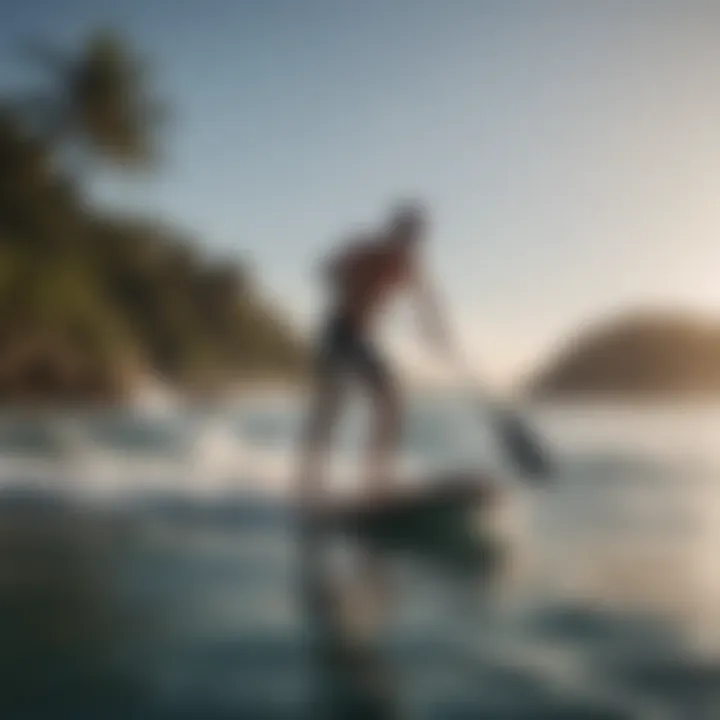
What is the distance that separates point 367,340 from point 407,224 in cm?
17

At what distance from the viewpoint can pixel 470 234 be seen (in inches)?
49.3

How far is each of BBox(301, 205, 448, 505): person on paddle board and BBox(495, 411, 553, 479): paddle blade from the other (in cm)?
13

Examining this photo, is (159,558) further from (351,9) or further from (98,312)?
(351,9)

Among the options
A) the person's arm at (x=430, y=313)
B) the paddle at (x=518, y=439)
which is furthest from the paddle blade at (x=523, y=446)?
the person's arm at (x=430, y=313)

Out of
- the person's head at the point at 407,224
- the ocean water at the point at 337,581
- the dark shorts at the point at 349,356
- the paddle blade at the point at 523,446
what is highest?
the person's head at the point at 407,224

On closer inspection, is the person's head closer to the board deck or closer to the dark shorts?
the dark shorts

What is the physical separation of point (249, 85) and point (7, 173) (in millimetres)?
348

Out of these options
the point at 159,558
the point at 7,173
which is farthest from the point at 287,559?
the point at 7,173

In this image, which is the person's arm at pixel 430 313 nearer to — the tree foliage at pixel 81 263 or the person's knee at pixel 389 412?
the person's knee at pixel 389 412

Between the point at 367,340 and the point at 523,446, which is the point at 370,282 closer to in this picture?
the point at 367,340

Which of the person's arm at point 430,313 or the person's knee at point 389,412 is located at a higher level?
the person's arm at point 430,313

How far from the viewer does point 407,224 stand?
1.24m

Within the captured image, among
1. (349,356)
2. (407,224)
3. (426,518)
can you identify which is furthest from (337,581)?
(407,224)

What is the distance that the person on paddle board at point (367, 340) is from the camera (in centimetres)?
120
